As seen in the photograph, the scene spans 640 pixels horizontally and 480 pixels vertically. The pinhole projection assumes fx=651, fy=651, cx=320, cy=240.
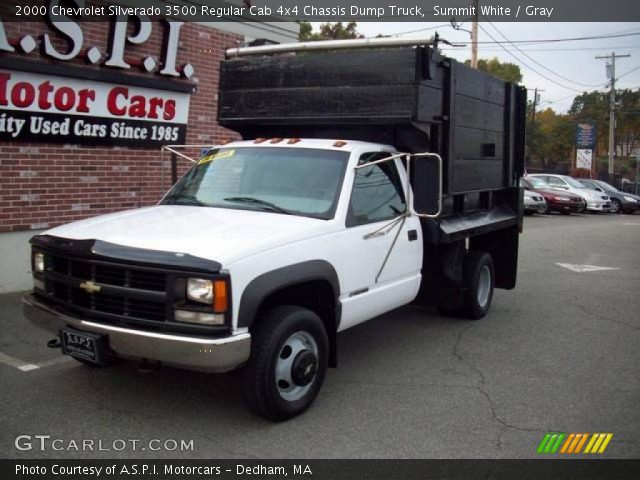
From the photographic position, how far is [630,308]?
8.13 m

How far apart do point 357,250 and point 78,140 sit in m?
5.35

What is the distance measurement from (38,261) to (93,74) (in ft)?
15.8

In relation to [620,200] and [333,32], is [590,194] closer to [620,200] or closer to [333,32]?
[620,200]

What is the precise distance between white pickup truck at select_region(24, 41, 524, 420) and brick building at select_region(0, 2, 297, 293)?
7.69 feet

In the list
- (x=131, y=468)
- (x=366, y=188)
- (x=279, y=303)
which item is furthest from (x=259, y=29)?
(x=131, y=468)

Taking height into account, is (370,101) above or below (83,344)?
above

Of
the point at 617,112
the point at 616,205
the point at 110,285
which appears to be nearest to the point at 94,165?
the point at 110,285

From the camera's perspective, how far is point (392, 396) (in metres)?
4.91

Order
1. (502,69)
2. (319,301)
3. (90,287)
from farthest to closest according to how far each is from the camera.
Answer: (502,69), (319,301), (90,287)

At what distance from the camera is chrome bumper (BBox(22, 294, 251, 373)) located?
3.79 m

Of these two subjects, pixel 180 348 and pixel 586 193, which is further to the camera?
pixel 586 193

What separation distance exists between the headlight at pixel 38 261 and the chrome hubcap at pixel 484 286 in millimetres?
4706

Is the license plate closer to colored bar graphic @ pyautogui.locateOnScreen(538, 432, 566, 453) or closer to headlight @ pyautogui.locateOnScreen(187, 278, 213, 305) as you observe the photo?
headlight @ pyautogui.locateOnScreen(187, 278, 213, 305)

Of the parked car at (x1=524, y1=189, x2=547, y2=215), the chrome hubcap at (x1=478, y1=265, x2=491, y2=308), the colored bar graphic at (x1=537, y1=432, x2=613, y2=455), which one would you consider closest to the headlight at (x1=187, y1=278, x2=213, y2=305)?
the colored bar graphic at (x1=537, y1=432, x2=613, y2=455)
